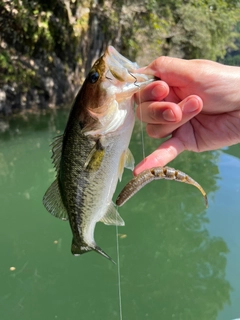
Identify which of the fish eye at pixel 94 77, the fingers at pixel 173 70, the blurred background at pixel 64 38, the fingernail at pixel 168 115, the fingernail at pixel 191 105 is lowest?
the blurred background at pixel 64 38

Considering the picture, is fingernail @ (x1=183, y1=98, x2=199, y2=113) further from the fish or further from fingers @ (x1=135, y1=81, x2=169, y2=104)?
the fish

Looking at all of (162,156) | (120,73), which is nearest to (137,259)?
(162,156)

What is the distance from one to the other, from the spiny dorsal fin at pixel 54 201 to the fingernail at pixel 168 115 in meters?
0.61

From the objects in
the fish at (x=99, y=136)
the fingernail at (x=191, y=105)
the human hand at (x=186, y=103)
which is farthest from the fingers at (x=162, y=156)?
the fingernail at (x=191, y=105)

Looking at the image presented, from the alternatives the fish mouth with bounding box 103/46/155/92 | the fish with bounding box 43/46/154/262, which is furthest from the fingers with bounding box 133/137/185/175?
the fish mouth with bounding box 103/46/155/92

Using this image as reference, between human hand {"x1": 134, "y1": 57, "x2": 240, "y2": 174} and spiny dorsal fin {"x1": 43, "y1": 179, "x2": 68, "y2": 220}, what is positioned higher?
human hand {"x1": 134, "y1": 57, "x2": 240, "y2": 174}

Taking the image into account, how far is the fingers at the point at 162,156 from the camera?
6.11 feet

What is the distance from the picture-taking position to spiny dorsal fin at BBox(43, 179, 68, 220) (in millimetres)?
1774

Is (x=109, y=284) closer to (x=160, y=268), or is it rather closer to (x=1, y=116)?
(x=160, y=268)

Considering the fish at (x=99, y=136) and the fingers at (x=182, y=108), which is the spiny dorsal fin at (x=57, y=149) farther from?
the fingers at (x=182, y=108)

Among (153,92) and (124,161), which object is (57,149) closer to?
(124,161)

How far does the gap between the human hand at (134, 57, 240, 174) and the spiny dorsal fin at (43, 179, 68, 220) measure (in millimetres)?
388

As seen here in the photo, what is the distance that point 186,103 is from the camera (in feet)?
5.84

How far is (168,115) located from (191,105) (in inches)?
4.7
